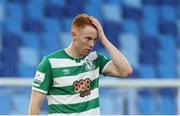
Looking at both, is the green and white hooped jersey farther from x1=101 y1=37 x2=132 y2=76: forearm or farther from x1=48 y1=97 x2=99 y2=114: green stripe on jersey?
x1=101 y1=37 x2=132 y2=76: forearm

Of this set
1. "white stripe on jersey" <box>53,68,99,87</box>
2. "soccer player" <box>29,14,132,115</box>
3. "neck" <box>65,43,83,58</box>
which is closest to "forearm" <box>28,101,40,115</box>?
"soccer player" <box>29,14,132,115</box>

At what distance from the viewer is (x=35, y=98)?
2.99 meters

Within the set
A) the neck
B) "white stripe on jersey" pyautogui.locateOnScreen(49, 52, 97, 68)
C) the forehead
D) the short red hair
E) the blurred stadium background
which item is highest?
the short red hair

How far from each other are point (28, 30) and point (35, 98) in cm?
473

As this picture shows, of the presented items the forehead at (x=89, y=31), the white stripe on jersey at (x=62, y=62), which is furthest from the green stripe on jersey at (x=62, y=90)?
the forehead at (x=89, y=31)

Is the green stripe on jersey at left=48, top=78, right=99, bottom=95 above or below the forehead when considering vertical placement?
below

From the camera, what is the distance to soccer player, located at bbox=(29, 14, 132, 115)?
2955 mm

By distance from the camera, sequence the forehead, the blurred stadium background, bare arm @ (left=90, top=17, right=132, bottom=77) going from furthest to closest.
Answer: the blurred stadium background
bare arm @ (left=90, top=17, right=132, bottom=77)
the forehead

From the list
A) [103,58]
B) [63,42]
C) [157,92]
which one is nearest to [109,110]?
[157,92]

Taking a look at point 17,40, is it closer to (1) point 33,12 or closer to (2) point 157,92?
(1) point 33,12

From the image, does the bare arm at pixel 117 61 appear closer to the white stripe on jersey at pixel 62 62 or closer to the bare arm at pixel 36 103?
the white stripe on jersey at pixel 62 62

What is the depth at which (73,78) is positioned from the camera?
2.99m

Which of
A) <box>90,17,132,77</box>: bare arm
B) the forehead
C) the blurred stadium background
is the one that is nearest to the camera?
the forehead

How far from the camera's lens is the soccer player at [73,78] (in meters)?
2.96
